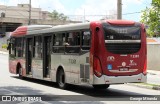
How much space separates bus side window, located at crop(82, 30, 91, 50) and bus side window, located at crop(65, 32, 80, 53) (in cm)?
44

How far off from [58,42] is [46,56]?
162 centimetres

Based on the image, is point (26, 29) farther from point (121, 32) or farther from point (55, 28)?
point (121, 32)

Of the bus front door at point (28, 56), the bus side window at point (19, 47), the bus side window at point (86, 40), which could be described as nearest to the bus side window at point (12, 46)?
the bus side window at point (19, 47)

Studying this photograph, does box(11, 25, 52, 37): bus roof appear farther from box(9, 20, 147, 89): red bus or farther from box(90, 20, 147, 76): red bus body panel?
box(90, 20, 147, 76): red bus body panel

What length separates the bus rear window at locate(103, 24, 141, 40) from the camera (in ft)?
50.8

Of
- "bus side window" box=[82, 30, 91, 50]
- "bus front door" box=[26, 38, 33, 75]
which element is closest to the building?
"bus front door" box=[26, 38, 33, 75]

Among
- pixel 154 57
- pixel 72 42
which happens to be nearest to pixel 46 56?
pixel 72 42

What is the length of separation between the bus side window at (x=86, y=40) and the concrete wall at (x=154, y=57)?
17.4m

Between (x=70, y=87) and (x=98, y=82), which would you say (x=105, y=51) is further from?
(x=70, y=87)

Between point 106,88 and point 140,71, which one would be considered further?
point 106,88

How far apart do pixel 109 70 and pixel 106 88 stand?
3.09m

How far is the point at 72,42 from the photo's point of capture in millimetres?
16922

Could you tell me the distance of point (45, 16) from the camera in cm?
14975

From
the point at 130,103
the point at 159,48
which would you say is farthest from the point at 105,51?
the point at 159,48
